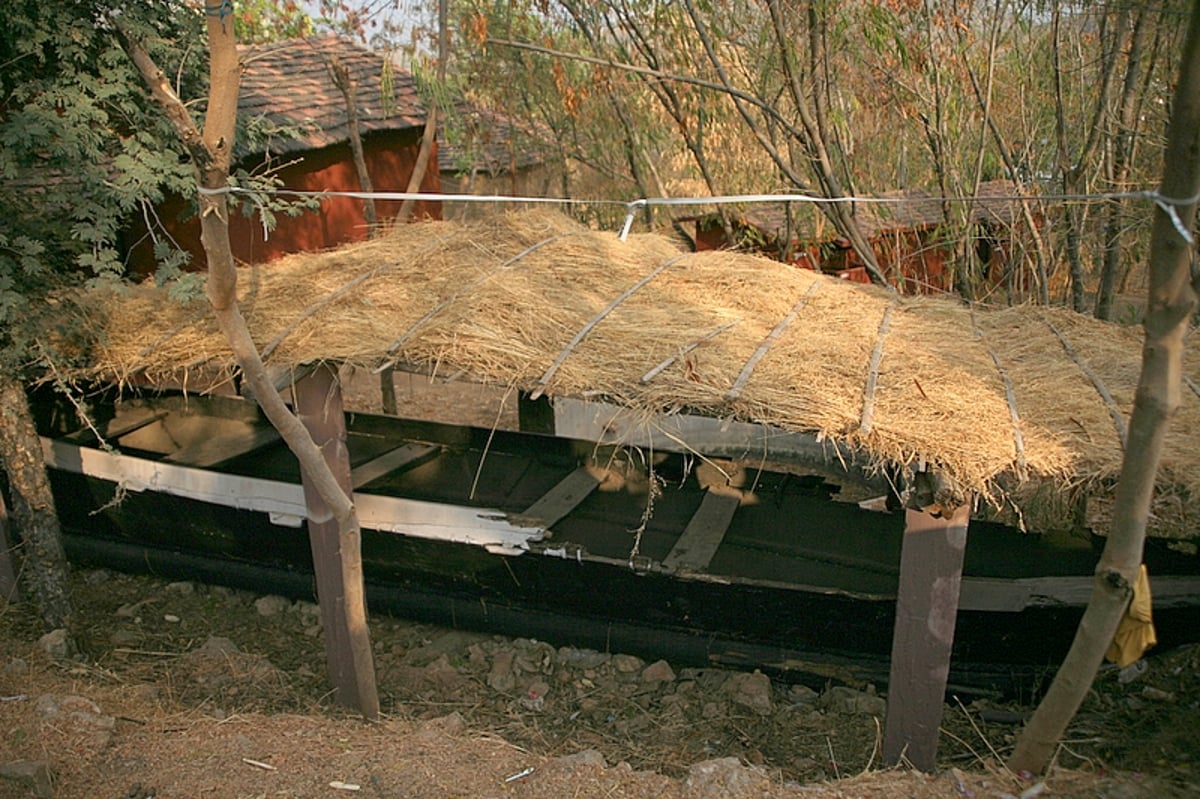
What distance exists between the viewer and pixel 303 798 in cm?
361

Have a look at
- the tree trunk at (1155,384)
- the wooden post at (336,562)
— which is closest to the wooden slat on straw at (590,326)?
the wooden post at (336,562)

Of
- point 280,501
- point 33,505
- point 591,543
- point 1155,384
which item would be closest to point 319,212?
point 280,501

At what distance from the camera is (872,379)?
4.00m

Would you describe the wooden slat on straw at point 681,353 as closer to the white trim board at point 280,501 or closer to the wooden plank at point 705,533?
the wooden plank at point 705,533

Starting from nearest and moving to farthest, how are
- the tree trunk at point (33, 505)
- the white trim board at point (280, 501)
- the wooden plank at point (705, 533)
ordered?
the tree trunk at point (33, 505) < the wooden plank at point (705, 533) < the white trim board at point (280, 501)

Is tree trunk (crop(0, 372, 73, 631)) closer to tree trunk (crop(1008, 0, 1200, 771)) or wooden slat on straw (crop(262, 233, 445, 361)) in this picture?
wooden slat on straw (crop(262, 233, 445, 361))

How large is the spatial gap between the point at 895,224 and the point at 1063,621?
16.0ft

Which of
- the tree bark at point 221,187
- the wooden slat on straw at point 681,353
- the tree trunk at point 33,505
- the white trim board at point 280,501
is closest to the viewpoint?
the tree bark at point 221,187

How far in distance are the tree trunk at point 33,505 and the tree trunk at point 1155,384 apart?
5747 millimetres

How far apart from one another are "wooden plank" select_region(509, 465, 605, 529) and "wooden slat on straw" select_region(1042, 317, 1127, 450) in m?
3.55


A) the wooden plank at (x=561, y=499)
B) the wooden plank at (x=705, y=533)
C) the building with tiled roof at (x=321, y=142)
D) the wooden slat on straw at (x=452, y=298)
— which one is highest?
the building with tiled roof at (x=321, y=142)

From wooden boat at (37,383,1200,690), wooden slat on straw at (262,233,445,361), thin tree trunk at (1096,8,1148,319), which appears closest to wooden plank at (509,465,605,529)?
wooden boat at (37,383,1200,690)

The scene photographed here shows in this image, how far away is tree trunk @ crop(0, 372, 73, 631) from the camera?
5.13m

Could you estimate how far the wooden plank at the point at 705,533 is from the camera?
5688 millimetres
